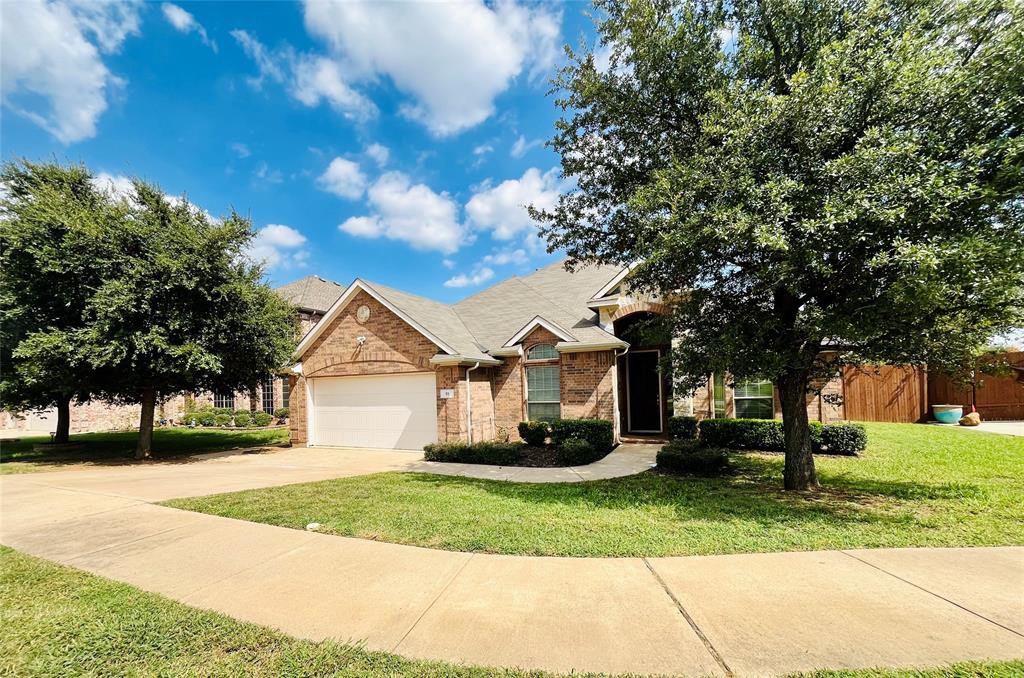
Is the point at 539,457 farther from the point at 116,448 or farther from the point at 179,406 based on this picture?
the point at 179,406

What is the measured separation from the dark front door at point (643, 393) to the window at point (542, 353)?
324cm

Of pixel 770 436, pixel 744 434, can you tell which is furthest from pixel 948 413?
pixel 744 434

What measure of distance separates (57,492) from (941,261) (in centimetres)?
1441

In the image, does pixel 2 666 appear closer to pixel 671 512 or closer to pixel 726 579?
pixel 726 579

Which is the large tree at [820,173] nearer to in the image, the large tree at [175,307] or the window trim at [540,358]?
the window trim at [540,358]

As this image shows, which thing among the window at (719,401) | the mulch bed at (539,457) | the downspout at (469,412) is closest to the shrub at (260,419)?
the downspout at (469,412)

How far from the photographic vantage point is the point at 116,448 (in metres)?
15.4

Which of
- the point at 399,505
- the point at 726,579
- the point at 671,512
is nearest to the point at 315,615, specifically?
the point at 399,505

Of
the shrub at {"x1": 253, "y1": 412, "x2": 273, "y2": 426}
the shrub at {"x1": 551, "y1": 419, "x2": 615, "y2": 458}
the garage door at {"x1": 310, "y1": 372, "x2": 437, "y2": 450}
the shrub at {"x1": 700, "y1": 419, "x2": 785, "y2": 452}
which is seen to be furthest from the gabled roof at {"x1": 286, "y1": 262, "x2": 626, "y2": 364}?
the shrub at {"x1": 253, "y1": 412, "x2": 273, "y2": 426}

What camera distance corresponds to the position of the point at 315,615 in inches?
137

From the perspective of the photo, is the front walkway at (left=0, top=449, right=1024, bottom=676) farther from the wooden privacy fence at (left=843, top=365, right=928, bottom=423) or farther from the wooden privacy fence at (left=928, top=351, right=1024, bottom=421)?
the wooden privacy fence at (left=928, top=351, right=1024, bottom=421)

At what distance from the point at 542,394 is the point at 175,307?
10778 millimetres

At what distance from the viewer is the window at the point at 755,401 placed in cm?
1248

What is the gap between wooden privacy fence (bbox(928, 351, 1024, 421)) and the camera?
14109 mm
